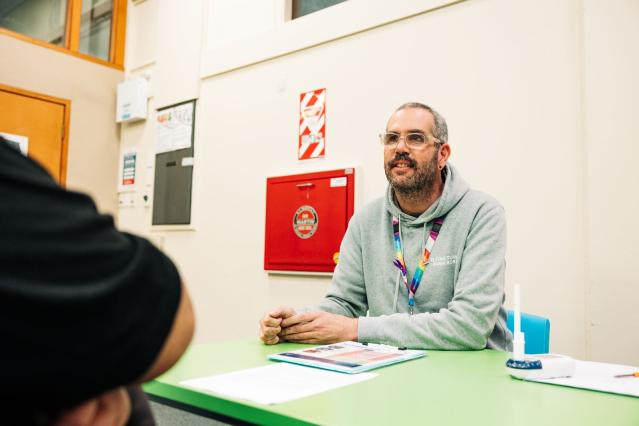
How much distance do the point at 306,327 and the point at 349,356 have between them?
0.26m

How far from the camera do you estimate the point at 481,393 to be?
958 mm

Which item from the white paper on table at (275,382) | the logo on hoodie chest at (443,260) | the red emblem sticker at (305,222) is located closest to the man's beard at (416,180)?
the logo on hoodie chest at (443,260)

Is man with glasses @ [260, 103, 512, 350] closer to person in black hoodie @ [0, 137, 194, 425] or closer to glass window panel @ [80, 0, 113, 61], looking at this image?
person in black hoodie @ [0, 137, 194, 425]

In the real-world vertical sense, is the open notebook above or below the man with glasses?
below

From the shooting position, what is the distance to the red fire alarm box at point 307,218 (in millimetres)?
2908

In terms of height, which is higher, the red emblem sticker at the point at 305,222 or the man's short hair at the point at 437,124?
the man's short hair at the point at 437,124

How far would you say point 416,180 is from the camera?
1939mm

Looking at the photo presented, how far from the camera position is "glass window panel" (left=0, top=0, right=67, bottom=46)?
13.5 ft

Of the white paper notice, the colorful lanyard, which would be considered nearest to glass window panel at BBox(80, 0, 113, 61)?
the white paper notice

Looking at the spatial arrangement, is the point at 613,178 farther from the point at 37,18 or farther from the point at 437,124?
the point at 37,18

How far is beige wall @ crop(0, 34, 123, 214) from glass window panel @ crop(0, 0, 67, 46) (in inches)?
8.6

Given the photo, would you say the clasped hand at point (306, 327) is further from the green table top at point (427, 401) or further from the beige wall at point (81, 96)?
the beige wall at point (81, 96)

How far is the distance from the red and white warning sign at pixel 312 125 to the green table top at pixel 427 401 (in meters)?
2.06

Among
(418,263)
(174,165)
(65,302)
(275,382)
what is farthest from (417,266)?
(174,165)
